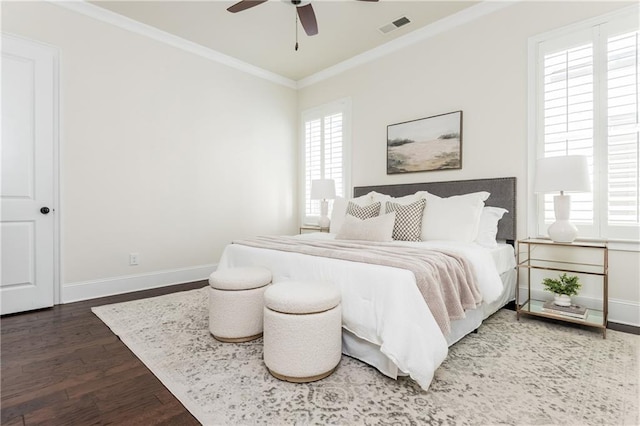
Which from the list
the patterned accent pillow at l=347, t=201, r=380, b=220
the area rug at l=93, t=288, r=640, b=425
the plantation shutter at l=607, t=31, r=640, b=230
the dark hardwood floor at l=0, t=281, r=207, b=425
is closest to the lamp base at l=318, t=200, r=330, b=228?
the patterned accent pillow at l=347, t=201, r=380, b=220

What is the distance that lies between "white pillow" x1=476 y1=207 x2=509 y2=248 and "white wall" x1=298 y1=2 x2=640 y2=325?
24 cm

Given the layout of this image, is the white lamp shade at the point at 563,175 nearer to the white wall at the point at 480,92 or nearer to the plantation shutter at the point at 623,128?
the plantation shutter at the point at 623,128

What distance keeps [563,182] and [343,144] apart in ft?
9.61

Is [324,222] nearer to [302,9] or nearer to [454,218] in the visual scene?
[454,218]

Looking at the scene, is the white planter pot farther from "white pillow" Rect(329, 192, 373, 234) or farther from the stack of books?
"white pillow" Rect(329, 192, 373, 234)

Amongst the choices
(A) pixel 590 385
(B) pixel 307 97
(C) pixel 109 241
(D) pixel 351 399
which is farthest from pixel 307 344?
(B) pixel 307 97

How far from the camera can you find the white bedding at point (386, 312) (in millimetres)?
1663

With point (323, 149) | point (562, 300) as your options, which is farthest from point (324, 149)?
point (562, 300)

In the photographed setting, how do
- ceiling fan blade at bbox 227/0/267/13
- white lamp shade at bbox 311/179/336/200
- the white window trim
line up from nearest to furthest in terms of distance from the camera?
ceiling fan blade at bbox 227/0/267/13, white lamp shade at bbox 311/179/336/200, the white window trim

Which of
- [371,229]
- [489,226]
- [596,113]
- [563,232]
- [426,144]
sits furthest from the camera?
[426,144]

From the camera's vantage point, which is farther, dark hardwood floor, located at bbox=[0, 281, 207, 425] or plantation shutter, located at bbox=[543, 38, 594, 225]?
plantation shutter, located at bbox=[543, 38, 594, 225]

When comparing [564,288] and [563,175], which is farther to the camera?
[564,288]

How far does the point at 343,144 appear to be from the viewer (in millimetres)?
4863

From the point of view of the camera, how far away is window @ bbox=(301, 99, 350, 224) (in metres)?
4.86
